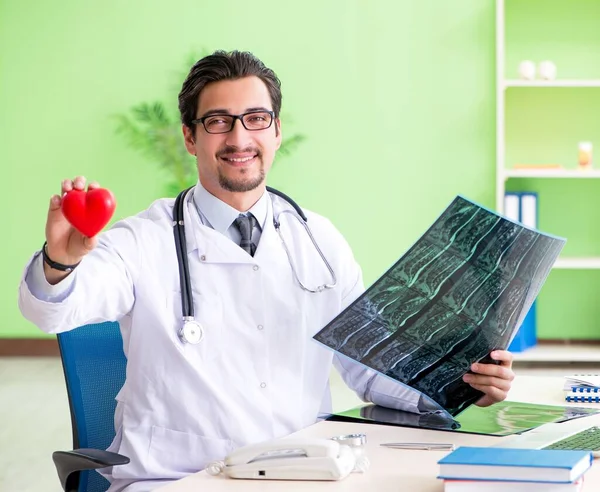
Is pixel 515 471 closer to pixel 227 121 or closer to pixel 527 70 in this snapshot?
pixel 227 121

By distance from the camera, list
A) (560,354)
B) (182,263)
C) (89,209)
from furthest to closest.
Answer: (560,354) < (182,263) < (89,209)

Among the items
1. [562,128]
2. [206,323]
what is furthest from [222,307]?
[562,128]

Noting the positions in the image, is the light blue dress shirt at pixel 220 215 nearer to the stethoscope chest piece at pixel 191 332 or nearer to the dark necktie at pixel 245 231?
the dark necktie at pixel 245 231

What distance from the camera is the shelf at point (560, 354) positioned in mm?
5176

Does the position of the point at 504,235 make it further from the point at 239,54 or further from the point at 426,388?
the point at 239,54

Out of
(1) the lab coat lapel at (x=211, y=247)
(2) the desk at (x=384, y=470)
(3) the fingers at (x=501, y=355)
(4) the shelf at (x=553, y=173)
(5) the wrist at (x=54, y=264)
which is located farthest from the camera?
(4) the shelf at (x=553, y=173)

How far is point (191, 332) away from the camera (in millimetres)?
1748

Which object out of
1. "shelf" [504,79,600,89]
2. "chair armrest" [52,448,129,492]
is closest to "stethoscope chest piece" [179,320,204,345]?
"chair armrest" [52,448,129,492]

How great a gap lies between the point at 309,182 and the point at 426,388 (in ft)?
13.1

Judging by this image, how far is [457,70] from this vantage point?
18.2 feet

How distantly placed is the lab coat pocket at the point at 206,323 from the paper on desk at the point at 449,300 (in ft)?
0.92

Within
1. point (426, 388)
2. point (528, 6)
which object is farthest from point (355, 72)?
point (426, 388)

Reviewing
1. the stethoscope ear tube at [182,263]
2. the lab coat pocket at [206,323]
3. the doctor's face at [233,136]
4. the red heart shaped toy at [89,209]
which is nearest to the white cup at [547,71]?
the doctor's face at [233,136]

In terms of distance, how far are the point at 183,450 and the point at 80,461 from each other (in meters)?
0.20
